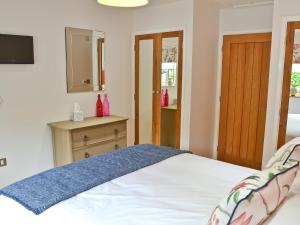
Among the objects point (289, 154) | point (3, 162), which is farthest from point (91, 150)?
point (289, 154)

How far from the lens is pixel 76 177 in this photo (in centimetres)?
178

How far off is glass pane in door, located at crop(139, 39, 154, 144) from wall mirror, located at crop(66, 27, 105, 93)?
0.61 m

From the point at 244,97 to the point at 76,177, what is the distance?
274cm

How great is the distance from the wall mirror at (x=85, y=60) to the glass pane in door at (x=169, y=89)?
2.74ft

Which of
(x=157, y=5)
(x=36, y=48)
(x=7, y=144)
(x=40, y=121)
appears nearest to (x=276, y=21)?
(x=157, y=5)

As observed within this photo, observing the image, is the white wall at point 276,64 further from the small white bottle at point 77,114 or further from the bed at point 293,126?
the small white bottle at point 77,114

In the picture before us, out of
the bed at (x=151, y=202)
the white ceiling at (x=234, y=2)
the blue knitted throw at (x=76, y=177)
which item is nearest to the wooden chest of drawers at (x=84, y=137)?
the blue knitted throw at (x=76, y=177)

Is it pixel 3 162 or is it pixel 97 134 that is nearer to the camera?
pixel 3 162

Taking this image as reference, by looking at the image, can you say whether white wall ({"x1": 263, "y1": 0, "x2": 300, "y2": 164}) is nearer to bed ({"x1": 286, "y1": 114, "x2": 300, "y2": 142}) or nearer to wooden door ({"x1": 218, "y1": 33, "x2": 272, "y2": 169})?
bed ({"x1": 286, "y1": 114, "x2": 300, "y2": 142})

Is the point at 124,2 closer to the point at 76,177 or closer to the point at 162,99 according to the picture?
the point at 76,177

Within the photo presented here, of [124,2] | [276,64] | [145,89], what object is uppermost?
[124,2]

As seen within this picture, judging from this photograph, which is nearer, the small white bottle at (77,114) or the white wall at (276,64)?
the white wall at (276,64)

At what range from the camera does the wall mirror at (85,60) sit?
131 inches

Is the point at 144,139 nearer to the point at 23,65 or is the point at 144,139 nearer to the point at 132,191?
the point at 23,65
